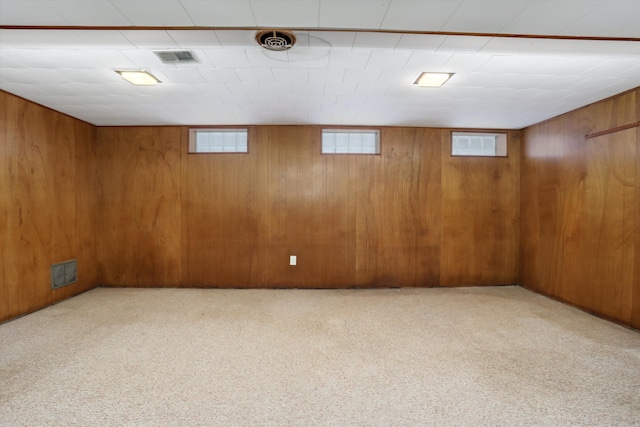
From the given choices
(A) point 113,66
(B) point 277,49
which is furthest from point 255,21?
(A) point 113,66

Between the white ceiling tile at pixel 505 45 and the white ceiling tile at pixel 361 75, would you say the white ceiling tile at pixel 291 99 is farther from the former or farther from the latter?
the white ceiling tile at pixel 505 45

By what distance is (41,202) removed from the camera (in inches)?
125

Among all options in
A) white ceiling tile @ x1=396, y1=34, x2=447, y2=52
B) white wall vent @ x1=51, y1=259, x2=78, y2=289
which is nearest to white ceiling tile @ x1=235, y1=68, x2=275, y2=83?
white ceiling tile @ x1=396, y1=34, x2=447, y2=52

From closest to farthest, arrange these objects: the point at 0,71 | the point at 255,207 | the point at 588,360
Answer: the point at 588,360, the point at 0,71, the point at 255,207

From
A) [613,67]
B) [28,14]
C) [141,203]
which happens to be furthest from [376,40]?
[141,203]

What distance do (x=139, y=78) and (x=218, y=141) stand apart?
5.16ft

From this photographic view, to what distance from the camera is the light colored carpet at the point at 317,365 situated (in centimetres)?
159

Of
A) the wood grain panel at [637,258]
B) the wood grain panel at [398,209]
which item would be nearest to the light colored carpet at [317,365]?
the wood grain panel at [637,258]

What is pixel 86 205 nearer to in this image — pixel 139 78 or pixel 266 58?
pixel 139 78

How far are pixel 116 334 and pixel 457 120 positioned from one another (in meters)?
4.56

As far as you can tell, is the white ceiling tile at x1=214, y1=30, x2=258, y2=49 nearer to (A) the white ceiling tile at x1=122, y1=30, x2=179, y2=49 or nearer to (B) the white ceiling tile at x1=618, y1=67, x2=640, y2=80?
(A) the white ceiling tile at x1=122, y1=30, x2=179, y2=49

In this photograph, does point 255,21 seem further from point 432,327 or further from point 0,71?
point 432,327

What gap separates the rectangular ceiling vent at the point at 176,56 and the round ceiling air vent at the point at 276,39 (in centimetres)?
60

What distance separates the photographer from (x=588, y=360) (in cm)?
213
